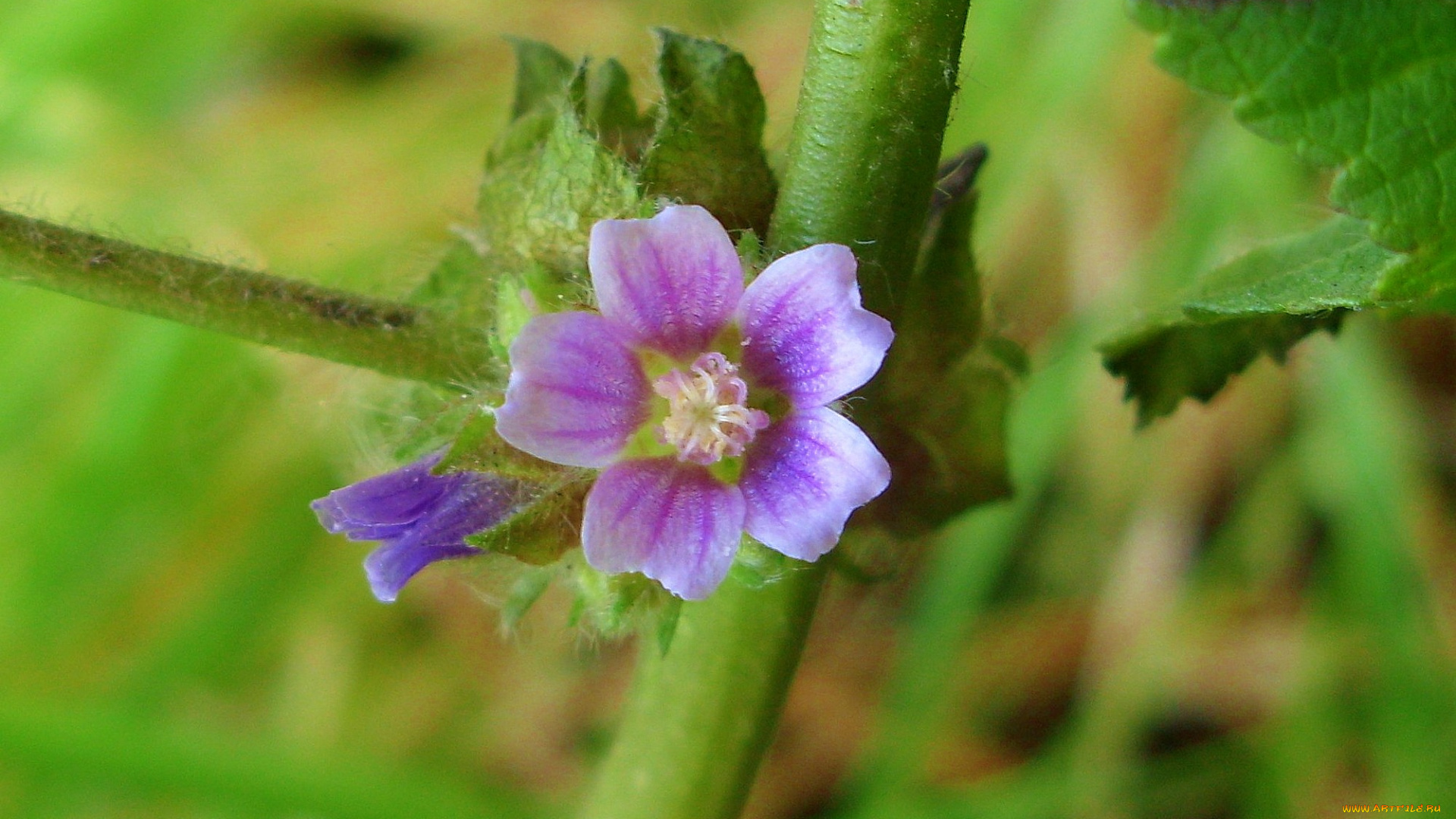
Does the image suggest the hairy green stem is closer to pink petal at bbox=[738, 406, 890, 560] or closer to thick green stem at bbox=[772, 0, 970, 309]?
thick green stem at bbox=[772, 0, 970, 309]

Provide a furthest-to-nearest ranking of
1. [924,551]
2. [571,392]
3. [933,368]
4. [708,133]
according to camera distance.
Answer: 1. [924,551]
2. [933,368]
3. [708,133]
4. [571,392]

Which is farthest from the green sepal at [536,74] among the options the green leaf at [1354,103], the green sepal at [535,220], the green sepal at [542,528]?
the green leaf at [1354,103]

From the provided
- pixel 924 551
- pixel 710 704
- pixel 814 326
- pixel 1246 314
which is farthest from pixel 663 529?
pixel 924 551

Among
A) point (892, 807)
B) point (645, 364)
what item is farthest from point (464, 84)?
point (645, 364)

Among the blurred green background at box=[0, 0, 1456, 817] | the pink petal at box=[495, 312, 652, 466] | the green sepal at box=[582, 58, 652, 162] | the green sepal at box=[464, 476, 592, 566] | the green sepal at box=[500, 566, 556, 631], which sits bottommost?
the blurred green background at box=[0, 0, 1456, 817]

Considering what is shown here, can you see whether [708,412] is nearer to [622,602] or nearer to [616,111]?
[622,602]

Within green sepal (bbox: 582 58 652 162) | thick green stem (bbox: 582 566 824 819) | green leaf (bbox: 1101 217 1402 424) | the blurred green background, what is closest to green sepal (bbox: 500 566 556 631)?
thick green stem (bbox: 582 566 824 819)

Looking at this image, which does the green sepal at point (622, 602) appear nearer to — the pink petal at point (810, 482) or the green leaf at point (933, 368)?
the pink petal at point (810, 482)
